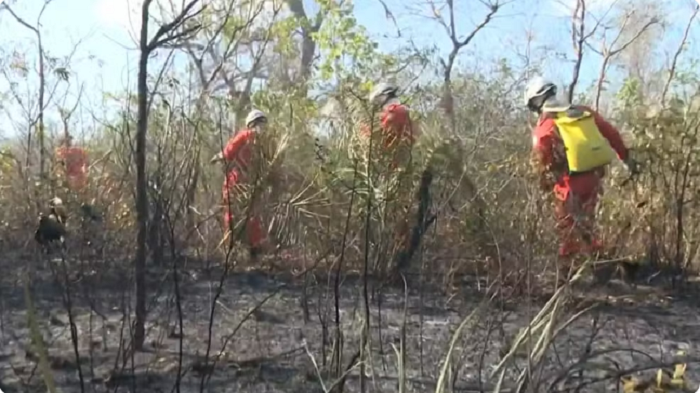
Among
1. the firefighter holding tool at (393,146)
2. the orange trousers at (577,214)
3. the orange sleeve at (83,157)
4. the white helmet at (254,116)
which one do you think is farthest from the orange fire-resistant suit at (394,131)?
the orange sleeve at (83,157)

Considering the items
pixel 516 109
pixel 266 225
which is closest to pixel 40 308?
pixel 266 225

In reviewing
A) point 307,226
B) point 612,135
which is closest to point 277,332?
point 307,226

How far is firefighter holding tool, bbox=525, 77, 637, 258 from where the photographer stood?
213 centimetres

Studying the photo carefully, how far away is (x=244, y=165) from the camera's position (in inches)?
84.0


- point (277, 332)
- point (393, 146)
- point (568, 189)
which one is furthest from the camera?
point (277, 332)

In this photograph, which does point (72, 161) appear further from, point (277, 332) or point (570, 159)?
point (570, 159)

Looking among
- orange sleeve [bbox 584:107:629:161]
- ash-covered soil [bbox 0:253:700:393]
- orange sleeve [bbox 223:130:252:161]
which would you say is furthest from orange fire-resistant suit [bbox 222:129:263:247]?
orange sleeve [bbox 584:107:629:161]

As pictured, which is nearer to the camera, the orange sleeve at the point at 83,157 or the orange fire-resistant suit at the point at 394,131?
the orange fire-resistant suit at the point at 394,131

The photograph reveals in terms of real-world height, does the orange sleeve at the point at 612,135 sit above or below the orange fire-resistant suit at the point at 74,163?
above

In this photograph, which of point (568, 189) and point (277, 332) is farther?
point (277, 332)

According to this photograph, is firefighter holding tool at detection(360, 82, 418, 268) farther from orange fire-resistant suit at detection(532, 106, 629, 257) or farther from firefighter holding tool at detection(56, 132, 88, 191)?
firefighter holding tool at detection(56, 132, 88, 191)

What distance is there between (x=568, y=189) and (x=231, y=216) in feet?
2.43

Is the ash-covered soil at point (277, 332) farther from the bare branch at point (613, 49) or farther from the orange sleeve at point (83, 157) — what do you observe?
the bare branch at point (613, 49)

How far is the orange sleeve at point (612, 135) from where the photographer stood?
2244 millimetres
